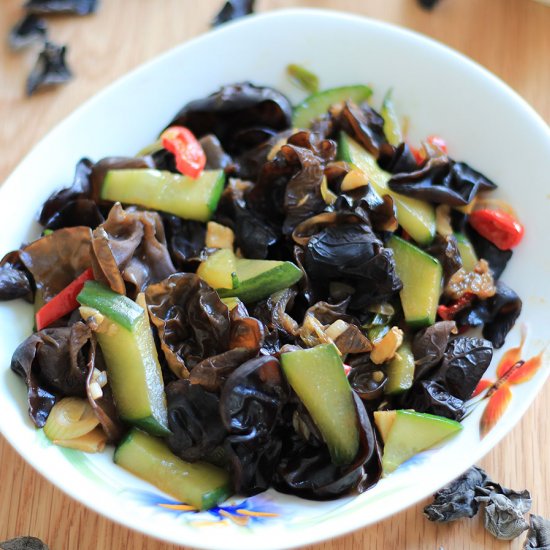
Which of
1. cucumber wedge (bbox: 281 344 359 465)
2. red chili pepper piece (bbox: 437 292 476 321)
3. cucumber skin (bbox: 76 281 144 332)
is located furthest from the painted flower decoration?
cucumber skin (bbox: 76 281 144 332)

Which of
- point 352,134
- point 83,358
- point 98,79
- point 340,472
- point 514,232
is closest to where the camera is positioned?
point 340,472

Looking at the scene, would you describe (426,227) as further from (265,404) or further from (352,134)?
(265,404)

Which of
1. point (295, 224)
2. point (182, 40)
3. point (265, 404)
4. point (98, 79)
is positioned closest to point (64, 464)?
point (265, 404)

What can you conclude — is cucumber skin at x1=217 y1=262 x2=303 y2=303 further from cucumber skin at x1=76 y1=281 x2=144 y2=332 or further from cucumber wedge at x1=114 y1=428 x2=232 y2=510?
cucumber wedge at x1=114 y1=428 x2=232 y2=510

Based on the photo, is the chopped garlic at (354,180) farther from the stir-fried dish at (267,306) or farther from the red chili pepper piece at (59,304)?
the red chili pepper piece at (59,304)

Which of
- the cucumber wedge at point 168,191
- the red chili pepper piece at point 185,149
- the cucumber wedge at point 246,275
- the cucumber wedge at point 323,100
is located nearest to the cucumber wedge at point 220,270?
the cucumber wedge at point 246,275

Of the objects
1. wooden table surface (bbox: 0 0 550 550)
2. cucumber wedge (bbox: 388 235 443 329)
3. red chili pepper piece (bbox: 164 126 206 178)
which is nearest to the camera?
cucumber wedge (bbox: 388 235 443 329)
